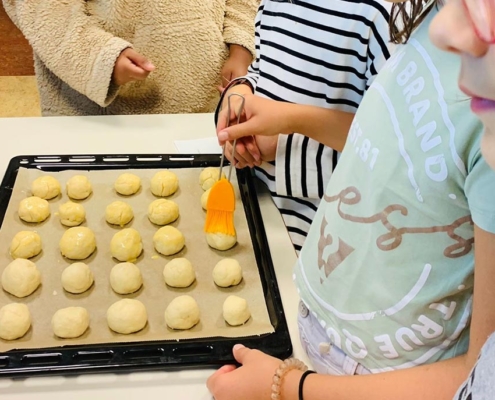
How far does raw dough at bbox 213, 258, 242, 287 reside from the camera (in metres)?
0.85

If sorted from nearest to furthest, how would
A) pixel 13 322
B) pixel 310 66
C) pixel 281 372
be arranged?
pixel 281 372
pixel 13 322
pixel 310 66

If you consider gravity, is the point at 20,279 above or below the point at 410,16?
below

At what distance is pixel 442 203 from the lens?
1.52 feet

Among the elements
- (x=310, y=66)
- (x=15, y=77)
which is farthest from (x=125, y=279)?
(x=15, y=77)

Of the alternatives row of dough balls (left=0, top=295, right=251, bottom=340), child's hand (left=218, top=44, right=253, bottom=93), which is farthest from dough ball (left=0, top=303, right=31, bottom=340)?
child's hand (left=218, top=44, right=253, bottom=93)

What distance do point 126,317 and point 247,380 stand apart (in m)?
0.22

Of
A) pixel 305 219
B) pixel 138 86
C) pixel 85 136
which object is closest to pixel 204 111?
pixel 138 86

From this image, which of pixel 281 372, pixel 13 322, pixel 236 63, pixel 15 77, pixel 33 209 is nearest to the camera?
pixel 281 372

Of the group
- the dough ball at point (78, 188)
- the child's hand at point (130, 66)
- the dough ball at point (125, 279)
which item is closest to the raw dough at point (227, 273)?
the dough ball at point (125, 279)

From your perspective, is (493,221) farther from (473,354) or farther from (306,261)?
(306,261)

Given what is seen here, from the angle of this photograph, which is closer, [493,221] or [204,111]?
[493,221]

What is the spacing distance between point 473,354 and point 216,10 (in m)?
1.17

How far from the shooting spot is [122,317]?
0.76m

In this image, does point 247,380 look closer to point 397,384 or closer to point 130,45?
point 397,384
